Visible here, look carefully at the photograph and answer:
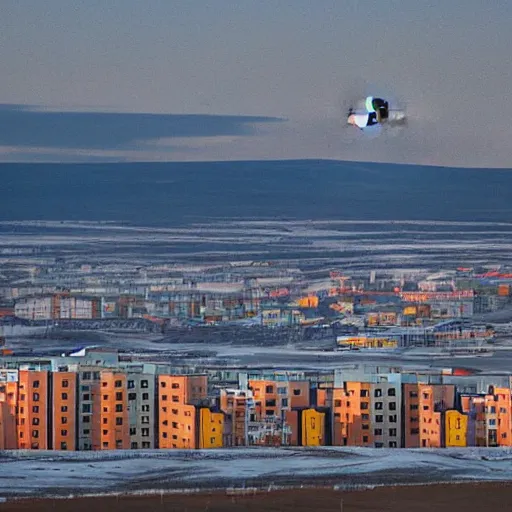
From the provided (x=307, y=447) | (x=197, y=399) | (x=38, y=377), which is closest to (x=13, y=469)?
(x=38, y=377)

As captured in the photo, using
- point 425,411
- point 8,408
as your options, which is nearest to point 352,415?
point 425,411

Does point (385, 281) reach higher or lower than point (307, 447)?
higher

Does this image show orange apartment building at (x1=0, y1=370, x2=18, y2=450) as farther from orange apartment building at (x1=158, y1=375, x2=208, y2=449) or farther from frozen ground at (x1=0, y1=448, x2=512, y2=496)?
orange apartment building at (x1=158, y1=375, x2=208, y2=449)

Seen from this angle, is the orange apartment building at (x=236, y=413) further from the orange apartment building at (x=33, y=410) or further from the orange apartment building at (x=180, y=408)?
the orange apartment building at (x=33, y=410)

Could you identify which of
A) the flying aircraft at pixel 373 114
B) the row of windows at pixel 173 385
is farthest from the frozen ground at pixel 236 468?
the flying aircraft at pixel 373 114

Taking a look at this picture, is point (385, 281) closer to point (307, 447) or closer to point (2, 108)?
point (307, 447)
